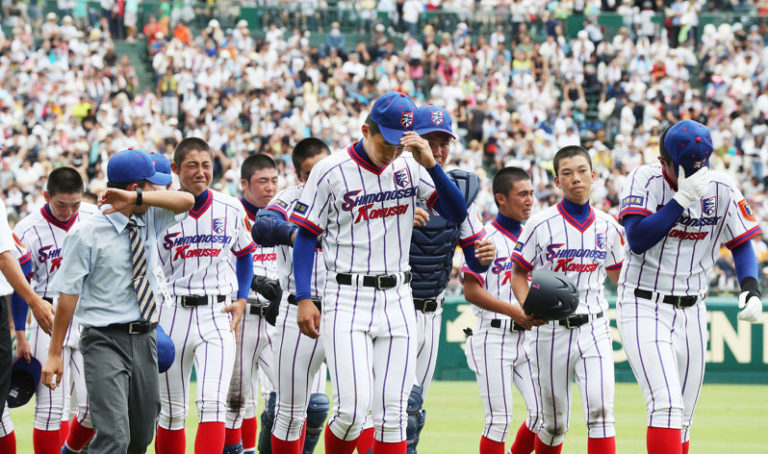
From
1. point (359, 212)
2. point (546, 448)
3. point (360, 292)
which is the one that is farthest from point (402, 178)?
point (546, 448)

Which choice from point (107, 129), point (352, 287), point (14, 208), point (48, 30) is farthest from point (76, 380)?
point (48, 30)

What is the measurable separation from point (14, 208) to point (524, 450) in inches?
623

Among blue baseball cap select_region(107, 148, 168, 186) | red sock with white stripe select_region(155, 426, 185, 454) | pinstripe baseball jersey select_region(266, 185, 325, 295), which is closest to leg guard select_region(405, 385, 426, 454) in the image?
pinstripe baseball jersey select_region(266, 185, 325, 295)

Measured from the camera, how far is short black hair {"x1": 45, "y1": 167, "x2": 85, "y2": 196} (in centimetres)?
818

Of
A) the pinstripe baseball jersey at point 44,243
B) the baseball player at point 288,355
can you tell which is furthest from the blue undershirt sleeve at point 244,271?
the pinstripe baseball jersey at point 44,243

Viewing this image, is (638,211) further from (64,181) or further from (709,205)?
(64,181)

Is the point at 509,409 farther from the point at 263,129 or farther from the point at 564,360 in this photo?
the point at 263,129

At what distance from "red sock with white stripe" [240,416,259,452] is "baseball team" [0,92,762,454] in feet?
0.06

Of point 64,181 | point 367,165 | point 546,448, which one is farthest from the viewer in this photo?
point 64,181

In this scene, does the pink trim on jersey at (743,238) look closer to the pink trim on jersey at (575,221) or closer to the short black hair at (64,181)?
the pink trim on jersey at (575,221)

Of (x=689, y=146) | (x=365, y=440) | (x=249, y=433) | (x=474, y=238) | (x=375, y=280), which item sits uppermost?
(x=689, y=146)

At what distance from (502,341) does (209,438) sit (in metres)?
2.22

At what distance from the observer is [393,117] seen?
6332 millimetres

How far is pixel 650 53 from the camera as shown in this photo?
29656 mm
